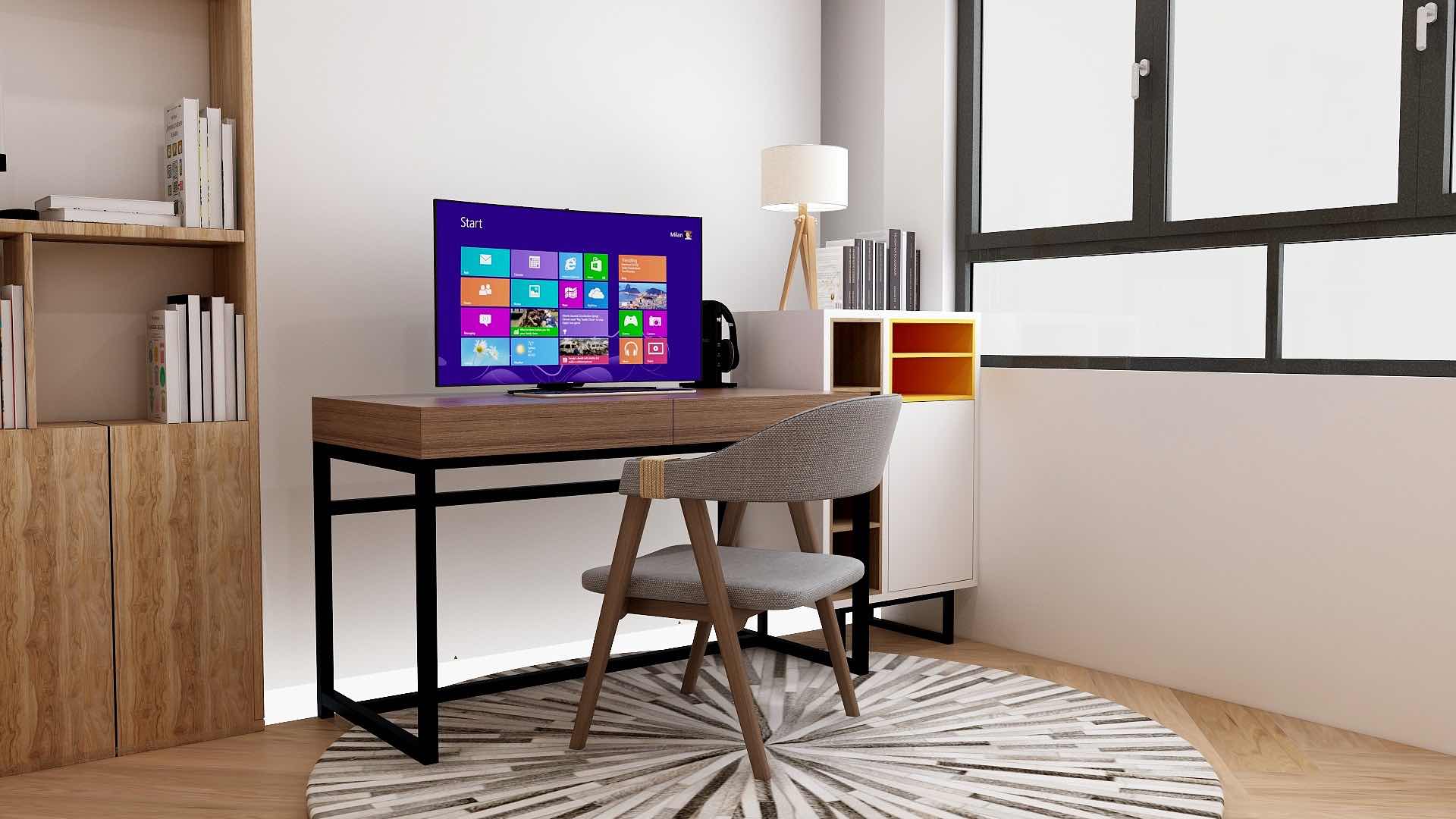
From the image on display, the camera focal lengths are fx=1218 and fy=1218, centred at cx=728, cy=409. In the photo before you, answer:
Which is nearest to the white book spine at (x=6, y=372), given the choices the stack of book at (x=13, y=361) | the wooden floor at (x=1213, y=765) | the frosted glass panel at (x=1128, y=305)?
the stack of book at (x=13, y=361)

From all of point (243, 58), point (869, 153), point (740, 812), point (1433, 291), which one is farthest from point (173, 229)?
point (1433, 291)

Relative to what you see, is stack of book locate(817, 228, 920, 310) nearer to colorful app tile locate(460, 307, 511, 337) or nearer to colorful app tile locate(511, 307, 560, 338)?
colorful app tile locate(511, 307, 560, 338)

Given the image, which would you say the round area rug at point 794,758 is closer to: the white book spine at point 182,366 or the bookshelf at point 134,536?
the bookshelf at point 134,536

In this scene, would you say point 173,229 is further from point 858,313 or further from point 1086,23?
point 1086,23

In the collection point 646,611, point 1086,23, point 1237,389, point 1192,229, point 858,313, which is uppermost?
point 1086,23

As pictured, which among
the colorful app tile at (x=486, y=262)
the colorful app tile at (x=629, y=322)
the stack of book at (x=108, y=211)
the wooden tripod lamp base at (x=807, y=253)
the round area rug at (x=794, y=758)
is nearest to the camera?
the round area rug at (x=794, y=758)

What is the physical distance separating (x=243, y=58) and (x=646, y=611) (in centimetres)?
158

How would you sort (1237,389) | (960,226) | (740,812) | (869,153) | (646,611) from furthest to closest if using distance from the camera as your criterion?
(869,153), (960,226), (1237,389), (646,611), (740,812)

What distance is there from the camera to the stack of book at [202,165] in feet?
9.18

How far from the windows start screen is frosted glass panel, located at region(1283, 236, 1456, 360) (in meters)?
1.70

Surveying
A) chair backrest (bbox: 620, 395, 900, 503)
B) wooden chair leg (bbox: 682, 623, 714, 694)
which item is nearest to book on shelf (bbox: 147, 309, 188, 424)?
chair backrest (bbox: 620, 395, 900, 503)

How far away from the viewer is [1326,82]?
123 inches

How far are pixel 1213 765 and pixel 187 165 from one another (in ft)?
8.89

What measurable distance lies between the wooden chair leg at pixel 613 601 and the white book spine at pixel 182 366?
1.07 meters
